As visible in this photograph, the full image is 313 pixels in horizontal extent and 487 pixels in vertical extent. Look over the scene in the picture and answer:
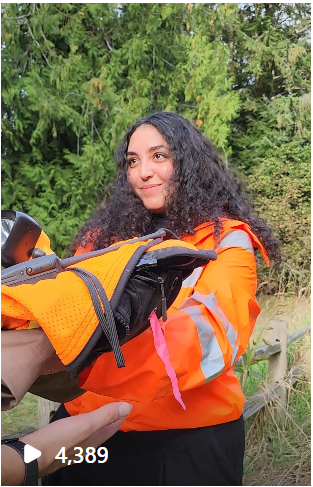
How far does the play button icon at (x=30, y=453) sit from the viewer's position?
92cm

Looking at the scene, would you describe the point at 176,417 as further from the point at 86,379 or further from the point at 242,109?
the point at 242,109

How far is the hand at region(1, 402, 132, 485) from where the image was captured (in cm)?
90

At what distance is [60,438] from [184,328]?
1.04 ft

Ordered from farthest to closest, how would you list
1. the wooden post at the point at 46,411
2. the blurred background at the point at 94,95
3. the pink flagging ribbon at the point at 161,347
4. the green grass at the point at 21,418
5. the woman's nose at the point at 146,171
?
the blurred background at the point at 94,95 < the green grass at the point at 21,418 < the wooden post at the point at 46,411 < the woman's nose at the point at 146,171 < the pink flagging ribbon at the point at 161,347

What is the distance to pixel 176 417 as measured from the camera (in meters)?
1.28

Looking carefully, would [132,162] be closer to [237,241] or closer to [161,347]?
[237,241]

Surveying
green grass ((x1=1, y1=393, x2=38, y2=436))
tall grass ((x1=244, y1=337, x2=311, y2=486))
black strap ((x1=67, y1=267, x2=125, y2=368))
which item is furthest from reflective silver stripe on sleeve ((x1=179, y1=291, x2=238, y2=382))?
green grass ((x1=1, y1=393, x2=38, y2=436))

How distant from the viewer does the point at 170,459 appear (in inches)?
52.7

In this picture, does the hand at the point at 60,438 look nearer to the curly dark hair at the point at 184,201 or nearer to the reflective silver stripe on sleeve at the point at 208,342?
the reflective silver stripe on sleeve at the point at 208,342

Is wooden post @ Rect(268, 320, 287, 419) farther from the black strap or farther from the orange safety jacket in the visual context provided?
the black strap

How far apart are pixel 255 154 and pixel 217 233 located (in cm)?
773

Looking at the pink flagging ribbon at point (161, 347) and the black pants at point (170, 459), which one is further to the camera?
the black pants at point (170, 459)

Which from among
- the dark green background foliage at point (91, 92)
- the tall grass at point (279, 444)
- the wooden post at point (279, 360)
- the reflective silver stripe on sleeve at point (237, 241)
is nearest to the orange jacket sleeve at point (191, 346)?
the reflective silver stripe on sleeve at point (237, 241)

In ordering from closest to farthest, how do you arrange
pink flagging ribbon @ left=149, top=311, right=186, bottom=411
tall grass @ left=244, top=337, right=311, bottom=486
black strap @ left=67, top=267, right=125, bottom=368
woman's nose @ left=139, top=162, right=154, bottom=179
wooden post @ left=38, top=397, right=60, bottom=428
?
black strap @ left=67, top=267, right=125, bottom=368, pink flagging ribbon @ left=149, top=311, right=186, bottom=411, woman's nose @ left=139, top=162, right=154, bottom=179, wooden post @ left=38, top=397, right=60, bottom=428, tall grass @ left=244, top=337, right=311, bottom=486
